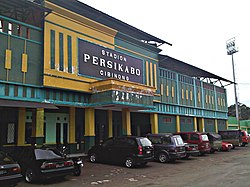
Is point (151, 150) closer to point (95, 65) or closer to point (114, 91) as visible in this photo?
point (114, 91)

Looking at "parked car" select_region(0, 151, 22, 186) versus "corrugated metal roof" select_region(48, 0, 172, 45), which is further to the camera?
"corrugated metal roof" select_region(48, 0, 172, 45)

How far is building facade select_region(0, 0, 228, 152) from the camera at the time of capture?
15.0 meters

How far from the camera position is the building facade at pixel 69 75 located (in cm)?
1501

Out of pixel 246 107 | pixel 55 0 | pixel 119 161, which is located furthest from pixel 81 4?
pixel 246 107

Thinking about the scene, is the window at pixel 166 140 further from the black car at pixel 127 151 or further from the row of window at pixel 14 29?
the row of window at pixel 14 29

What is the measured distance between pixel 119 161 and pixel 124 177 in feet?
10.0

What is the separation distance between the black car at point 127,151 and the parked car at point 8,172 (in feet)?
22.3

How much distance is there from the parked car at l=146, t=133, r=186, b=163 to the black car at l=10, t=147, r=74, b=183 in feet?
23.8

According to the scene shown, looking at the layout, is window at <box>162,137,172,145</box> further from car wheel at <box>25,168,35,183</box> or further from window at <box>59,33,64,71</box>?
car wheel at <box>25,168,35,183</box>

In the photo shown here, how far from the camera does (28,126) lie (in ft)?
57.4

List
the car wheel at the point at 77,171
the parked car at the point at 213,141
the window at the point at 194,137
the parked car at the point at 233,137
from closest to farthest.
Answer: the car wheel at the point at 77,171 < the window at the point at 194,137 < the parked car at the point at 213,141 < the parked car at the point at 233,137

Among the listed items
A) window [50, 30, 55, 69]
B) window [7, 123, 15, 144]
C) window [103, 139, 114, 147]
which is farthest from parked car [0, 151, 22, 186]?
window [50, 30, 55, 69]

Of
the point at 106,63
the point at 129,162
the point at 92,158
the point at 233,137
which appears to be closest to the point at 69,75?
the point at 106,63

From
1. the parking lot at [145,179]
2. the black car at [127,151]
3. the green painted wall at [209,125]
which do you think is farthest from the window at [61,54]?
the green painted wall at [209,125]
